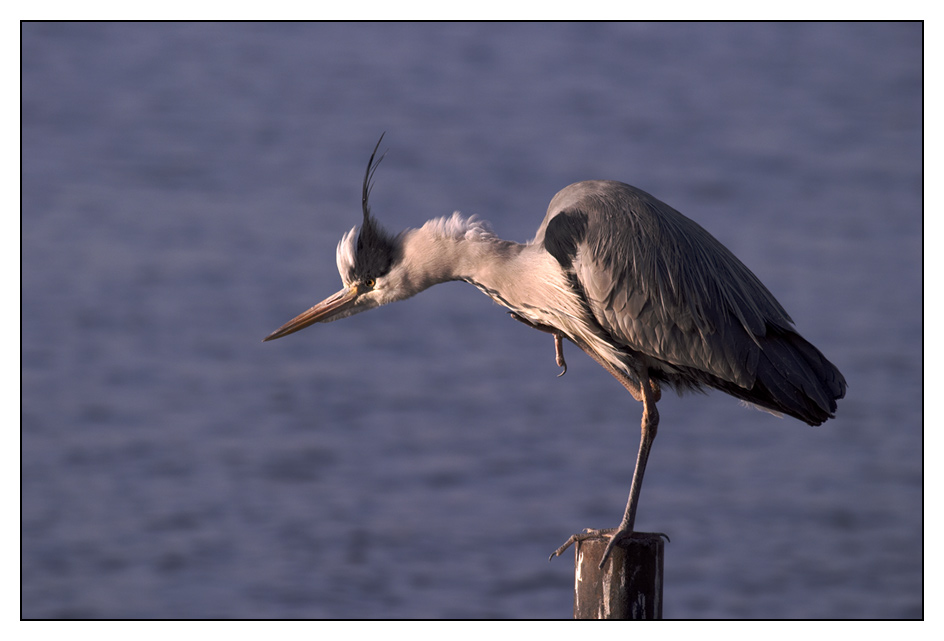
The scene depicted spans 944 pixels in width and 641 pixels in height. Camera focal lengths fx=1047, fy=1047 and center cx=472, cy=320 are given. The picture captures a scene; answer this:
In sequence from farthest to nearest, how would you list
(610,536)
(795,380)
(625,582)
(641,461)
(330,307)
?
(330,307)
(641,461)
(795,380)
(610,536)
(625,582)

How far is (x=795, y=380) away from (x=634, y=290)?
0.66 meters

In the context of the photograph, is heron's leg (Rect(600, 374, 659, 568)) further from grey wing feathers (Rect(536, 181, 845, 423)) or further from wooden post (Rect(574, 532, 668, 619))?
grey wing feathers (Rect(536, 181, 845, 423))

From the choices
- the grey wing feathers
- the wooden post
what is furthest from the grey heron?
the wooden post

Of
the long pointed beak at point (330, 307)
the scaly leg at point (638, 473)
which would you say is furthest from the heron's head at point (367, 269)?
the scaly leg at point (638, 473)

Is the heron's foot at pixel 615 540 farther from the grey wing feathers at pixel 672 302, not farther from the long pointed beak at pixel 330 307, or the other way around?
the long pointed beak at pixel 330 307

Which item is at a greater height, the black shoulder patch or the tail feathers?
the black shoulder patch

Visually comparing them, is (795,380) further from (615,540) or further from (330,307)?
(330,307)

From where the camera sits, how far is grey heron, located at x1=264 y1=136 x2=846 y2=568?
3.74m

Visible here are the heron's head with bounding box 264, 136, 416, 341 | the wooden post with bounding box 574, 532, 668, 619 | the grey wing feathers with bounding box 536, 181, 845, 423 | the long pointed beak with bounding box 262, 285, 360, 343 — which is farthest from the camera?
the long pointed beak with bounding box 262, 285, 360, 343

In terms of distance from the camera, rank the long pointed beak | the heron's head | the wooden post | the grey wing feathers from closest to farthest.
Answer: the wooden post → the grey wing feathers → the heron's head → the long pointed beak

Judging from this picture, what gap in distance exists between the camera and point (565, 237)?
12.3ft

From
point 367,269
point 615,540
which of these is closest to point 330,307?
point 367,269

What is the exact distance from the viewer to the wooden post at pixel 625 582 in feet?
11.5
